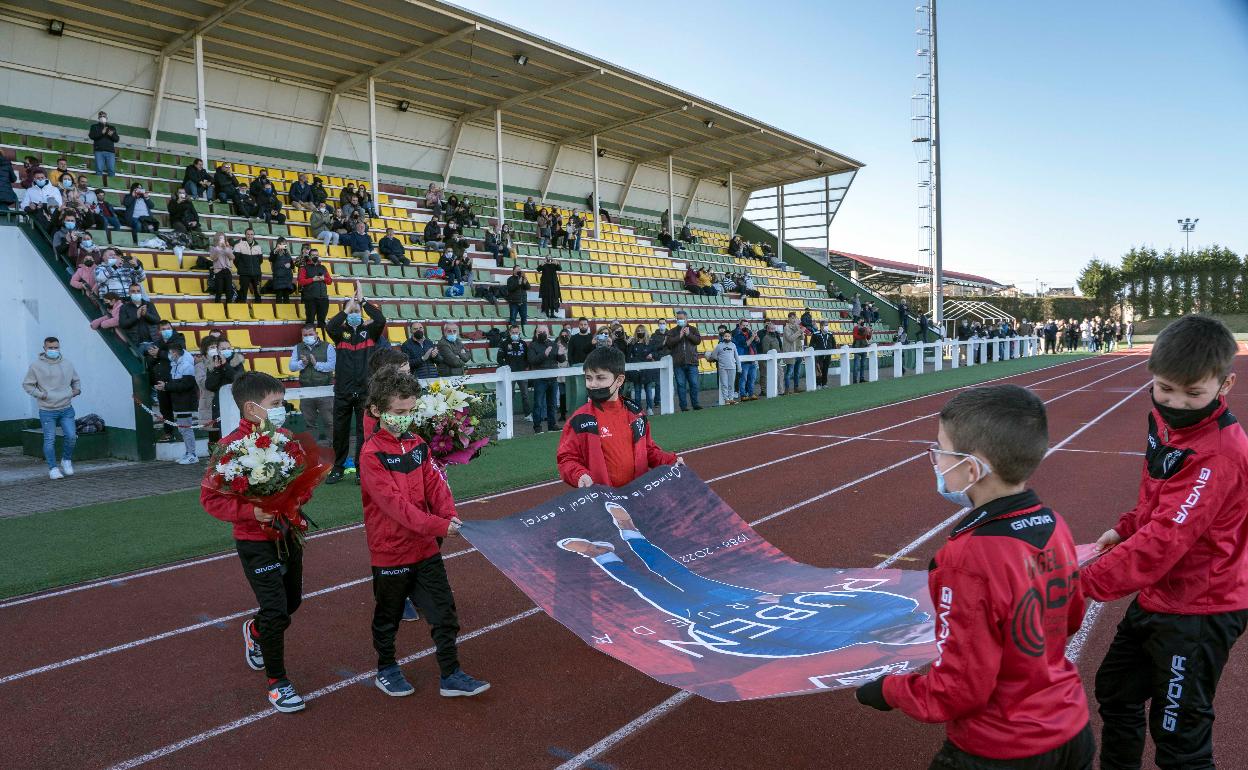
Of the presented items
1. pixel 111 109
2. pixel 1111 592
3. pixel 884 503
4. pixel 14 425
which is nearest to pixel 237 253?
pixel 14 425

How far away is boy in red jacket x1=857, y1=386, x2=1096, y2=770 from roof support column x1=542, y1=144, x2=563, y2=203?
1243 inches

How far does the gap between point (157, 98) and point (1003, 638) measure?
24822 millimetres

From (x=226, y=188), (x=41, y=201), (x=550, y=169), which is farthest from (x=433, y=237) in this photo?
(x=550, y=169)

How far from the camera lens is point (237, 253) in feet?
50.6

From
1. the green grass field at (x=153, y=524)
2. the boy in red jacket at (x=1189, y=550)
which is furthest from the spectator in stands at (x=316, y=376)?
the boy in red jacket at (x=1189, y=550)

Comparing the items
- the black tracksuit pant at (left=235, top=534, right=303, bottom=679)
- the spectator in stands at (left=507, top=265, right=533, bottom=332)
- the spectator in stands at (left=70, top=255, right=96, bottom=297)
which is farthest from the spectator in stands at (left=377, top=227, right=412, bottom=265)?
the black tracksuit pant at (left=235, top=534, right=303, bottom=679)

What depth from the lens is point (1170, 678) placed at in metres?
2.66

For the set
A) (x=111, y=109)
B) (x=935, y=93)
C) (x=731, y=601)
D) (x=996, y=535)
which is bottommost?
(x=731, y=601)

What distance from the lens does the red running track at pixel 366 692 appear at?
3539mm

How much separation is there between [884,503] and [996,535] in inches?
258

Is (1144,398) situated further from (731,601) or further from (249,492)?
(249,492)

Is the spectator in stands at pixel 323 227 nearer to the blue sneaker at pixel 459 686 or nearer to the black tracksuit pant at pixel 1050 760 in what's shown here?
the blue sneaker at pixel 459 686

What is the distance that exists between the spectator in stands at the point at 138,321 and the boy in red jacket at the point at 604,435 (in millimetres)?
9847

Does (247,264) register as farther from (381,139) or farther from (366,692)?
(366,692)
